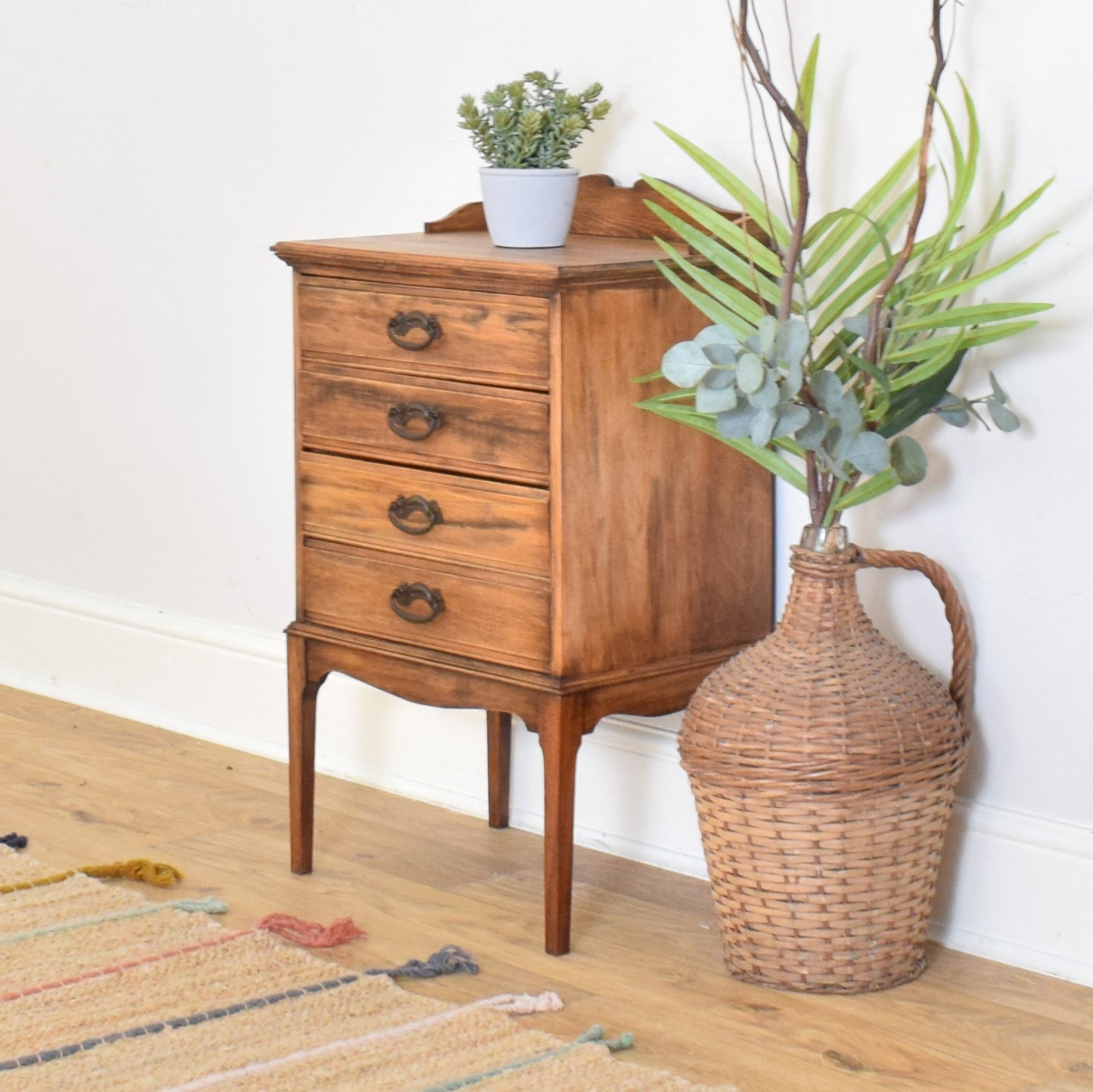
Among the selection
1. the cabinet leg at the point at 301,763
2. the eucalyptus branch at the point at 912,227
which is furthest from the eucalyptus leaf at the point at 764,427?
the cabinet leg at the point at 301,763

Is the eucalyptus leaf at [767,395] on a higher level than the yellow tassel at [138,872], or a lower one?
higher

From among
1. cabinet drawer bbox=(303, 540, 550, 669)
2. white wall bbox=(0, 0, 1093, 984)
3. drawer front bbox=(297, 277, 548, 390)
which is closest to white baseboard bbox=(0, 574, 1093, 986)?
white wall bbox=(0, 0, 1093, 984)

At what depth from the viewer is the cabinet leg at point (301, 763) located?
7.04 feet

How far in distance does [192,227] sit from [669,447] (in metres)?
1.10

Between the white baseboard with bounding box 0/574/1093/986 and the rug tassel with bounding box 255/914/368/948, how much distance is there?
0.45m

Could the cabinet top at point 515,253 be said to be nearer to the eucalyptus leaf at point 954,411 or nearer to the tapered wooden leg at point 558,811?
the eucalyptus leaf at point 954,411

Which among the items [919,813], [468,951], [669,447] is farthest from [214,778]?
[919,813]

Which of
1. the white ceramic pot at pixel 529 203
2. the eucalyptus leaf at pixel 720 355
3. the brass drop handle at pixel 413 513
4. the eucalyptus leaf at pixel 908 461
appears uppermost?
the white ceramic pot at pixel 529 203

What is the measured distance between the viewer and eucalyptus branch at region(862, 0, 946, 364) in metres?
1.67

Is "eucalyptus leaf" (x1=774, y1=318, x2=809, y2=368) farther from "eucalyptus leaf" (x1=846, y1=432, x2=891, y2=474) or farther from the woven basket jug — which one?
the woven basket jug

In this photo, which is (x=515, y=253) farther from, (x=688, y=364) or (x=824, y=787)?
(x=824, y=787)

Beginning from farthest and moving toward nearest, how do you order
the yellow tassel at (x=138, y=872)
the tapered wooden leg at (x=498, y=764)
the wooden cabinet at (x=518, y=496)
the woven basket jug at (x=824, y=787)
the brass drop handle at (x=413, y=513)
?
the tapered wooden leg at (x=498, y=764)
the yellow tassel at (x=138, y=872)
the brass drop handle at (x=413, y=513)
the wooden cabinet at (x=518, y=496)
the woven basket jug at (x=824, y=787)

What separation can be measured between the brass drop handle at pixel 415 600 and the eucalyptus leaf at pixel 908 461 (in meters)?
0.54

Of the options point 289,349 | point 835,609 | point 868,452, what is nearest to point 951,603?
point 835,609
